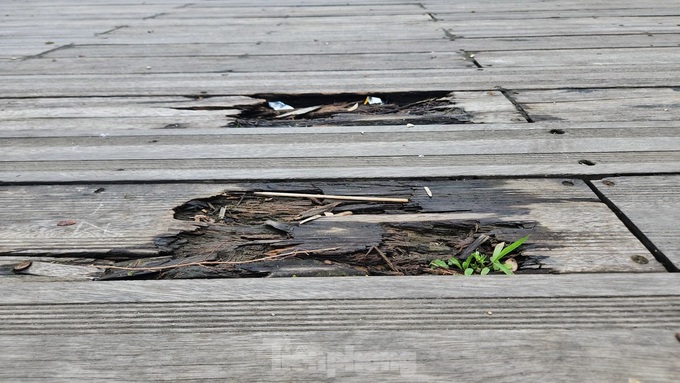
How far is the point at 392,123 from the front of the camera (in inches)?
94.0

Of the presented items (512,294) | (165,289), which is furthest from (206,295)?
(512,294)

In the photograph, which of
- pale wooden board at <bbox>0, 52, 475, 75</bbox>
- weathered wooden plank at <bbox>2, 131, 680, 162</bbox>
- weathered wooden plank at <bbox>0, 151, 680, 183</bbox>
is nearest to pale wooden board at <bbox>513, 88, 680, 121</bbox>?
weathered wooden plank at <bbox>2, 131, 680, 162</bbox>

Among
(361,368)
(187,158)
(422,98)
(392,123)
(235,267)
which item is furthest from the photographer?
(422,98)

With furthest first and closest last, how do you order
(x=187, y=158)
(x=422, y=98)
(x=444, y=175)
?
(x=422, y=98)
(x=187, y=158)
(x=444, y=175)

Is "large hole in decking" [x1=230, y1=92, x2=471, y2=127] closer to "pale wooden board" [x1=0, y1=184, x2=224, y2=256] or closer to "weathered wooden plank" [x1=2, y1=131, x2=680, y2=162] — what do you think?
"weathered wooden plank" [x1=2, y1=131, x2=680, y2=162]

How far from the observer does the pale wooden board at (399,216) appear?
55.2 inches

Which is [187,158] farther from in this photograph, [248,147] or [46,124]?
[46,124]

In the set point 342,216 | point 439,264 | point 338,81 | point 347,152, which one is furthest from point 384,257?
point 338,81

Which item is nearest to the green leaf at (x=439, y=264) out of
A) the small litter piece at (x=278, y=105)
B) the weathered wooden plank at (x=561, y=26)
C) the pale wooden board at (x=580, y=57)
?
the small litter piece at (x=278, y=105)

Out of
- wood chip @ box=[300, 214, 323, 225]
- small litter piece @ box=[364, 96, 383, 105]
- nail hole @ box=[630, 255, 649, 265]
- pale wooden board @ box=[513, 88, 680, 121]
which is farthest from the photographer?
small litter piece @ box=[364, 96, 383, 105]

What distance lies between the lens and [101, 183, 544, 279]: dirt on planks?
1382 millimetres

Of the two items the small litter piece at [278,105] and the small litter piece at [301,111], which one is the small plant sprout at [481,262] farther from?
the small litter piece at [278,105]

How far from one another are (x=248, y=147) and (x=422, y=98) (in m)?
0.95

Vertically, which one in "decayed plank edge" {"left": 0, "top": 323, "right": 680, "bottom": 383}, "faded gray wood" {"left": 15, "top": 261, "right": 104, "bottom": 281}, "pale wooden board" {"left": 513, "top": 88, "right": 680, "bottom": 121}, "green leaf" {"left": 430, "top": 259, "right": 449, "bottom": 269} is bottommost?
"pale wooden board" {"left": 513, "top": 88, "right": 680, "bottom": 121}
